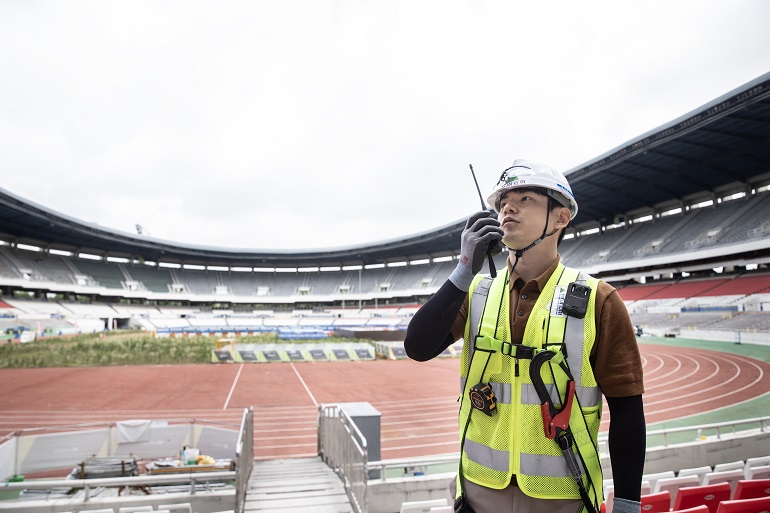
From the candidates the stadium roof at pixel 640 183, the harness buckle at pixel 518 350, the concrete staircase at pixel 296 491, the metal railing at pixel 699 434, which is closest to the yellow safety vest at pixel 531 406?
the harness buckle at pixel 518 350

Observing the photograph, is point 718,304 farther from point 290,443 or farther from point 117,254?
point 117,254

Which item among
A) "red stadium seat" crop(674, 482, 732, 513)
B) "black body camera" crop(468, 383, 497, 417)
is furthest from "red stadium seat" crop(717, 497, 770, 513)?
"black body camera" crop(468, 383, 497, 417)

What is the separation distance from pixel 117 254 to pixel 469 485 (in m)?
70.4

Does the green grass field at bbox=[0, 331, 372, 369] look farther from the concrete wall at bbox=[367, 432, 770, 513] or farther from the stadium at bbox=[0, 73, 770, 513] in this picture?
the concrete wall at bbox=[367, 432, 770, 513]

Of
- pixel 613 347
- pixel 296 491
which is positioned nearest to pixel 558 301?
pixel 613 347

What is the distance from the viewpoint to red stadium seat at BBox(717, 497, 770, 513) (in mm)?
3119

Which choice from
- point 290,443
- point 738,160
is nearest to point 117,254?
point 290,443

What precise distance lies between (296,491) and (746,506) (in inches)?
197

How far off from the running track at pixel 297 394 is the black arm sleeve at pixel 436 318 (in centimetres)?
895

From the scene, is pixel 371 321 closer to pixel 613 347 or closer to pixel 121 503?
pixel 121 503

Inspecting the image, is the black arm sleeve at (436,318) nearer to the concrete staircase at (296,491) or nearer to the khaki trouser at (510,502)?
the khaki trouser at (510,502)

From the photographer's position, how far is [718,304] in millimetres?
29906

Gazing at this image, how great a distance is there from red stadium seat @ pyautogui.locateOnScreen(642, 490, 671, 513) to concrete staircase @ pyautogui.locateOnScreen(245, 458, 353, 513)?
3332 millimetres

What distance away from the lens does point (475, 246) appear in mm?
1725
